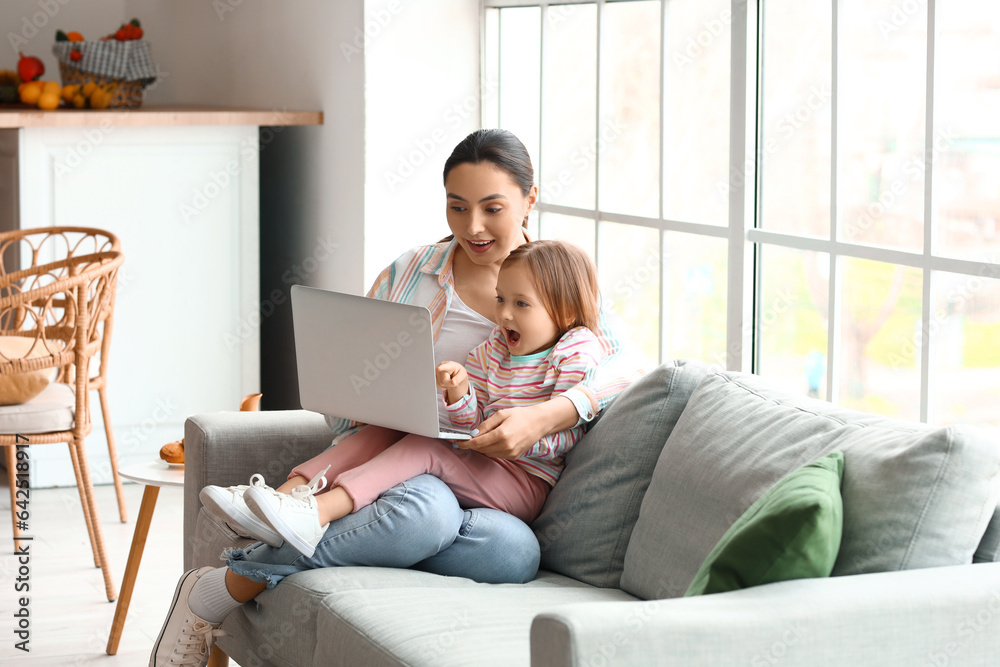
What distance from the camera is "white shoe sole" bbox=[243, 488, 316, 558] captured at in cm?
183

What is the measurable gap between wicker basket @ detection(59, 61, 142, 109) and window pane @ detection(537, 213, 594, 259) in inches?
Result: 72.5

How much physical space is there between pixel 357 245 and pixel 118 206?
36.2 inches

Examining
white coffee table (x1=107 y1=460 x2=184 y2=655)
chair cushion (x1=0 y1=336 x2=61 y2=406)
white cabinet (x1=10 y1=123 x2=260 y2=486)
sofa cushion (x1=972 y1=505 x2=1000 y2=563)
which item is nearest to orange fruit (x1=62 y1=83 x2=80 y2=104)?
white cabinet (x1=10 y1=123 x2=260 y2=486)

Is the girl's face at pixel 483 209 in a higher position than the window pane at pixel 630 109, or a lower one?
lower

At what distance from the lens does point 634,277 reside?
2.88 m

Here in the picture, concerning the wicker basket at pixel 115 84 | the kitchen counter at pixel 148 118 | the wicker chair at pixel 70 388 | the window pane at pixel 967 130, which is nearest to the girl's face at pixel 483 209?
the window pane at pixel 967 130

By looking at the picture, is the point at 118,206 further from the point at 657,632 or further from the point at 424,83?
the point at 657,632

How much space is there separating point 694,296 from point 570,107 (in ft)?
2.73

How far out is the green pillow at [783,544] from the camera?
1.37 m

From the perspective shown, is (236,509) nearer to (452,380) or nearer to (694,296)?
(452,380)

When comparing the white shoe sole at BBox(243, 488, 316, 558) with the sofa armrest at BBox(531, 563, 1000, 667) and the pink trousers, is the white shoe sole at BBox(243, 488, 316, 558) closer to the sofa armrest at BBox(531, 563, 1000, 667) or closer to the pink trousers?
the pink trousers

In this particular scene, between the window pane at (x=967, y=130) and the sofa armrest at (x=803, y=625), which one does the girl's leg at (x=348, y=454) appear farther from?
the window pane at (x=967, y=130)

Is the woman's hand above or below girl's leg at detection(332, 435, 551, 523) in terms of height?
above

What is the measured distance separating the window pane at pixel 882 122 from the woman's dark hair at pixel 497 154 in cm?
61
